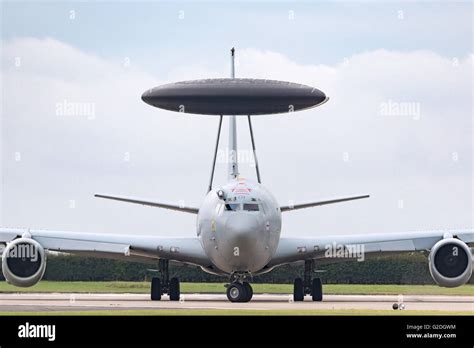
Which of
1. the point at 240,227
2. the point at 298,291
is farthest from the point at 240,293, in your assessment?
the point at 298,291

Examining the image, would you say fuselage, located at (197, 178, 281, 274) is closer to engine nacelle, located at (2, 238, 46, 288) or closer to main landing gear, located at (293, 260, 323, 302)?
main landing gear, located at (293, 260, 323, 302)

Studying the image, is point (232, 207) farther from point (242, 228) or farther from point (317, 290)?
point (317, 290)

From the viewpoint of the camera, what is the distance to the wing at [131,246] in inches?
1288

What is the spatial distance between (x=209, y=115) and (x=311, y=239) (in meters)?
8.29

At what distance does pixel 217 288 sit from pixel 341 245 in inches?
235

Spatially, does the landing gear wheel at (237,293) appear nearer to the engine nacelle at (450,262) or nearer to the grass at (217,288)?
the grass at (217,288)

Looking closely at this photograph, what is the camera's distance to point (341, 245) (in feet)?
113

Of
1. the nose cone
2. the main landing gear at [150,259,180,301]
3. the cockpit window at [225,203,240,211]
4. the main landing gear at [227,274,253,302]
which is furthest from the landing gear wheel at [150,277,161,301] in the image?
the nose cone

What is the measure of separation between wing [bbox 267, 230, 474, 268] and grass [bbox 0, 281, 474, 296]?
74.2 inches

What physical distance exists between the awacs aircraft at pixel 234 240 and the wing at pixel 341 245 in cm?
3


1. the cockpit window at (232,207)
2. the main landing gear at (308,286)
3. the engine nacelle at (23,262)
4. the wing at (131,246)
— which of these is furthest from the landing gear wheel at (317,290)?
the engine nacelle at (23,262)

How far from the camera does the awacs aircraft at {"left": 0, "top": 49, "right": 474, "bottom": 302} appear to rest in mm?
30438
